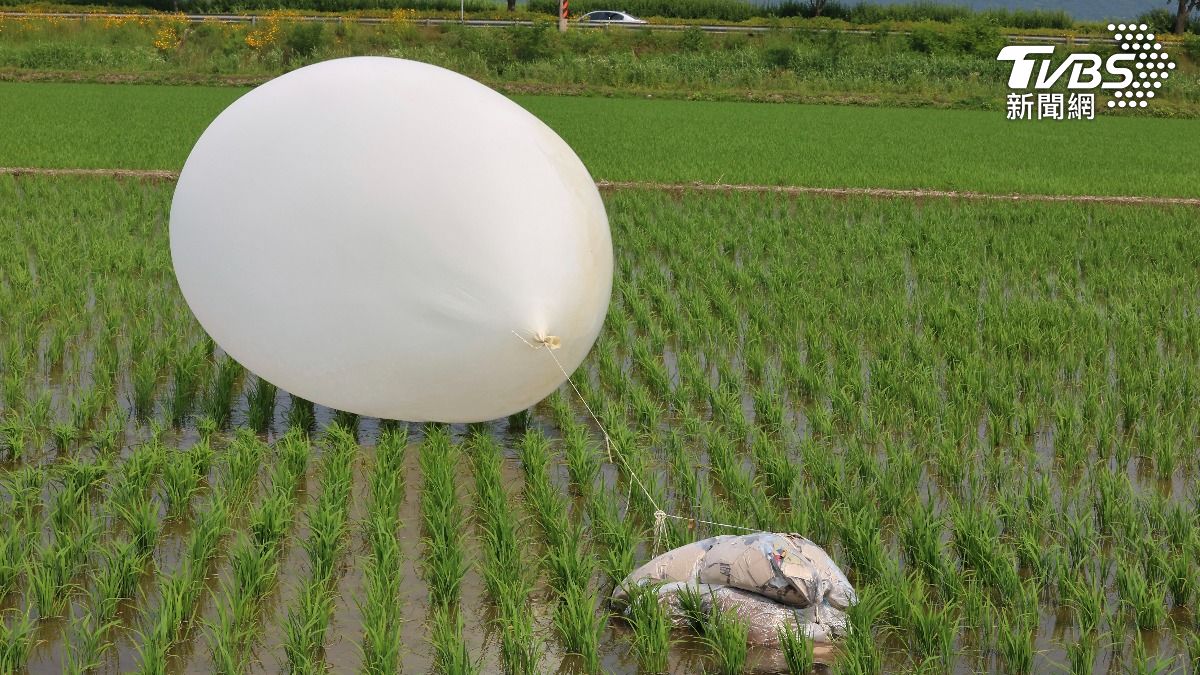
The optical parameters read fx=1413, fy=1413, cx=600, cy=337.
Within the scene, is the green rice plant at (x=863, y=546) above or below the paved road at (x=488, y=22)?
above

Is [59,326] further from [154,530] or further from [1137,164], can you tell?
[1137,164]

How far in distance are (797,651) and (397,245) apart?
6.77ft

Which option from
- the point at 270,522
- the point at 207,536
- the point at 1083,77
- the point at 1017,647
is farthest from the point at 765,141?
the point at 1017,647

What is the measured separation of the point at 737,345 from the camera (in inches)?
283

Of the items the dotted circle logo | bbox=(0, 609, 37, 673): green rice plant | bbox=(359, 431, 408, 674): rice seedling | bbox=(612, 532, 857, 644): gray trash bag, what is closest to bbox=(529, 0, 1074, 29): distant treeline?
the dotted circle logo

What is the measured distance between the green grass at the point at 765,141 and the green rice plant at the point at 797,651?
34.0ft

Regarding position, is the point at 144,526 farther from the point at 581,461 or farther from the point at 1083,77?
the point at 1083,77

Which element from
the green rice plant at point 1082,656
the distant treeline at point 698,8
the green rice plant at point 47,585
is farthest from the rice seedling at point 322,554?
the distant treeline at point 698,8

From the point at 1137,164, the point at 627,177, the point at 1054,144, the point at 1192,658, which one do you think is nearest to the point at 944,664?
the point at 1192,658

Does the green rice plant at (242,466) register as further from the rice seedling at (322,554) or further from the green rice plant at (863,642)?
the green rice plant at (863,642)

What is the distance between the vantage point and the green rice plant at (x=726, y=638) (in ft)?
11.6

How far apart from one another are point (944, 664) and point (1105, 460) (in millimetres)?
2111

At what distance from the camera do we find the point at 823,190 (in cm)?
1327

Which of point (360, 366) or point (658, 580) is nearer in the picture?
point (658, 580)
